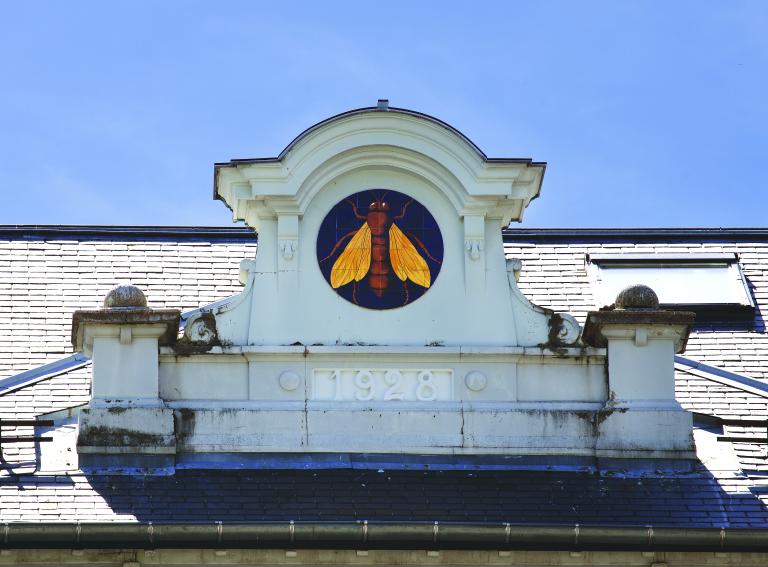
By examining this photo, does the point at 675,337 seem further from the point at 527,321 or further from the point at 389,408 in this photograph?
the point at 389,408

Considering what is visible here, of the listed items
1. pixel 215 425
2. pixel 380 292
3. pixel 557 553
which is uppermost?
pixel 380 292

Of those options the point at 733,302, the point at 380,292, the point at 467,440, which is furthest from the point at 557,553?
the point at 733,302

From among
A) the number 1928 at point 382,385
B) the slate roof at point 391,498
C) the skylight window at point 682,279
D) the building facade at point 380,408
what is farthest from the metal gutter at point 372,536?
the skylight window at point 682,279

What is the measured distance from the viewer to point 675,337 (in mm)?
28312

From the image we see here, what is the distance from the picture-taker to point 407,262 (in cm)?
2880

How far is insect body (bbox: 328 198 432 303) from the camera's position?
28703 millimetres

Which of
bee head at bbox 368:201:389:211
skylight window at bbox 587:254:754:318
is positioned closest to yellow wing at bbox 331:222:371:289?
bee head at bbox 368:201:389:211

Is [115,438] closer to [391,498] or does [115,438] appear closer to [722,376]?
[391,498]

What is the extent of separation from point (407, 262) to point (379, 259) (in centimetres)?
38

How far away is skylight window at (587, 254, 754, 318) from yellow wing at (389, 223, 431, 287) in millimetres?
4862

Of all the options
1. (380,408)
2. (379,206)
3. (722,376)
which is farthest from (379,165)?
(722,376)

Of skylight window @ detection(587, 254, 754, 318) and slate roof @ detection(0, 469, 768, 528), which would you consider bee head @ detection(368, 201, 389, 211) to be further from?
skylight window @ detection(587, 254, 754, 318)

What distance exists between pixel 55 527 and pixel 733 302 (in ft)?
39.8

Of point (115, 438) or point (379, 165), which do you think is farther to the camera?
point (379, 165)
